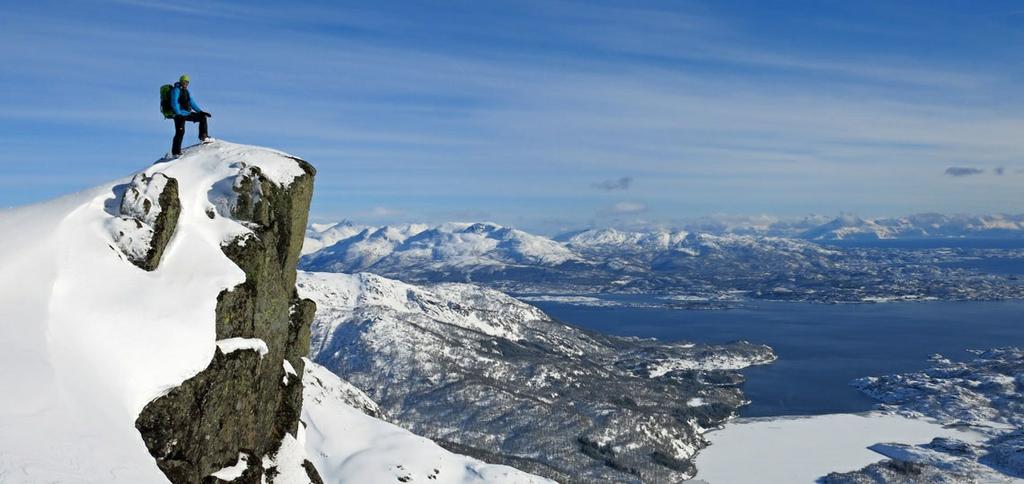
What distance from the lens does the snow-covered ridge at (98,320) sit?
888 inches

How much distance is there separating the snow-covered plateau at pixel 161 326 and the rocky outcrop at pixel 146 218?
0.07m

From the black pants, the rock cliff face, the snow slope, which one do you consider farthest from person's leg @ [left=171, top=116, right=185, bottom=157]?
the snow slope

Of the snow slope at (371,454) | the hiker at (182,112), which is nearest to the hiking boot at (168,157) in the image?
the hiker at (182,112)

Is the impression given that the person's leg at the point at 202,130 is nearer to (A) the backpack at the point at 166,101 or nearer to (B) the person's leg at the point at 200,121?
(B) the person's leg at the point at 200,121

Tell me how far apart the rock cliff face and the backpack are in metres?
5.92

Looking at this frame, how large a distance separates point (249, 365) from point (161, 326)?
19.0 ft

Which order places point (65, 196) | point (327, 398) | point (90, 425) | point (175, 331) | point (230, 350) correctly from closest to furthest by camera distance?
point (90, 425) < point (175, 331) < point (230, 350) < point (65, 196) < point (327, 398)

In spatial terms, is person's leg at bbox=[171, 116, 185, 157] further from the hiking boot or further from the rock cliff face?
the rock cliff face

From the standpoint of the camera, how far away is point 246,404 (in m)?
35.4

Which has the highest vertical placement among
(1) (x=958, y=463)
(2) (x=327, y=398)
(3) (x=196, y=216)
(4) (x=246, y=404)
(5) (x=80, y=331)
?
(3) (x=196, y=216)

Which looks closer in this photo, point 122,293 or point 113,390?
point 113,390

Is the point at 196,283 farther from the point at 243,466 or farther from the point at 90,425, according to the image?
the point at 90,425

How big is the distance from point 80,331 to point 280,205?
53.6 feet

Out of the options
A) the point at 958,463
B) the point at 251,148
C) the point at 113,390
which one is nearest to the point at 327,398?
the point at 251,148
